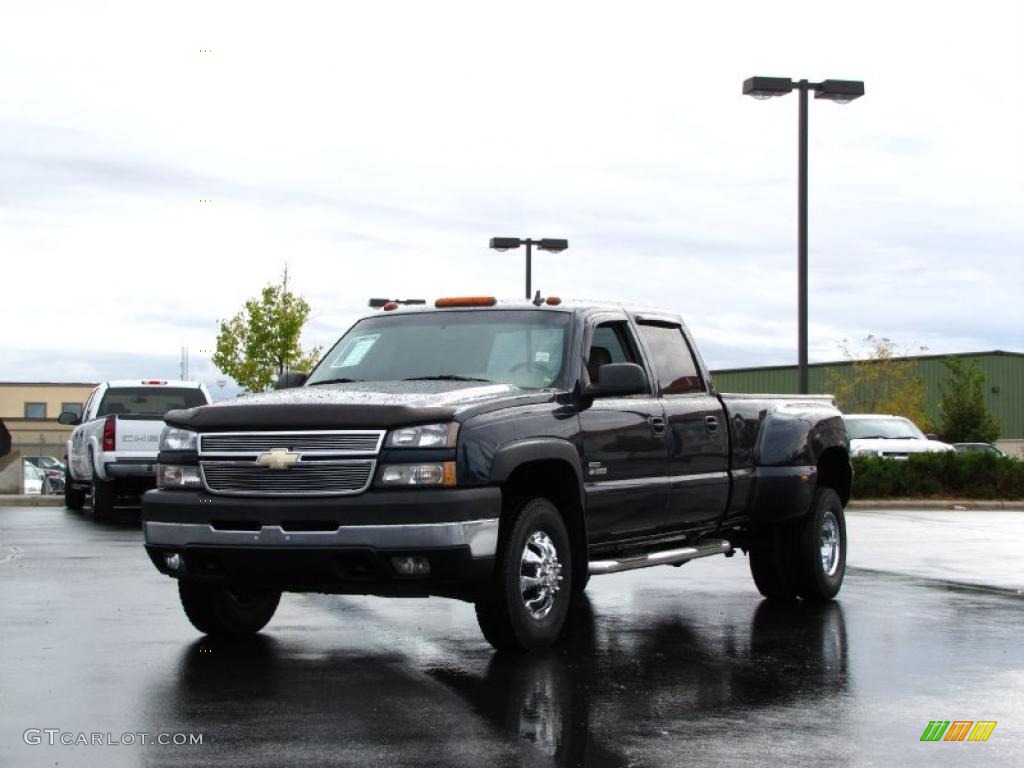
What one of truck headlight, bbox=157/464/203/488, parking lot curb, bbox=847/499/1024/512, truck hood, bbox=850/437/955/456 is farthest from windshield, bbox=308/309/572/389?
truck hood, bbox=850/437/955/456

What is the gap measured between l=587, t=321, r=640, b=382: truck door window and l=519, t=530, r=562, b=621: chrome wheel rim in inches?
61.9

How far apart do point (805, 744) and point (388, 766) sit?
5.94 feet

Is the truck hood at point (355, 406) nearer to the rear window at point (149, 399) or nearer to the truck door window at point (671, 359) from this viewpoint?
the truck door window at point (671, 359)

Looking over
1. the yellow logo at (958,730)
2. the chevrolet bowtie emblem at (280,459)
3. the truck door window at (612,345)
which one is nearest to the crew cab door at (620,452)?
the truck door window at (612,345)

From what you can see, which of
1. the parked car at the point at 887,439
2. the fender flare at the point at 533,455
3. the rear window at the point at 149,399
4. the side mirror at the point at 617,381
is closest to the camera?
the fender flare at the point at 533,455

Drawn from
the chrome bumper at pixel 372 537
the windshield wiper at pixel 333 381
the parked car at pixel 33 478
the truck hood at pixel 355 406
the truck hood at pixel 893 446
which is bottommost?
the parked car at pixel 33 478

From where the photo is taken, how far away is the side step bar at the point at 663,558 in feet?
32.0

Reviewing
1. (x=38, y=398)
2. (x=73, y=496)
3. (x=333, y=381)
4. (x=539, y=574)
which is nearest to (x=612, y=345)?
(x=333, y=381)

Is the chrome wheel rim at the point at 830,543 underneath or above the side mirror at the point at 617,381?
underneath

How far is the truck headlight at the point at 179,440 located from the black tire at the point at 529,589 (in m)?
1.85

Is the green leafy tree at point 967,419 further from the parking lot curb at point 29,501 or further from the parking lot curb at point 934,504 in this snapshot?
the parking lot curb at point 29,501

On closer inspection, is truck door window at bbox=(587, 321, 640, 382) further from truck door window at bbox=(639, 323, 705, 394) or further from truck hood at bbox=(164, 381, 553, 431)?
truck hood at bbox=(164, 381, 553, 431)

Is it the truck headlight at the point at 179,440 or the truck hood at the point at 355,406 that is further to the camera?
the truck headlight at the point at 179,440

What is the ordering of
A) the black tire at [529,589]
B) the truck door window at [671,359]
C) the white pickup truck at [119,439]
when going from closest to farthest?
the black tire at [529,589]
the truck door window at [671,359]
the white pickup truck at [119,439]
